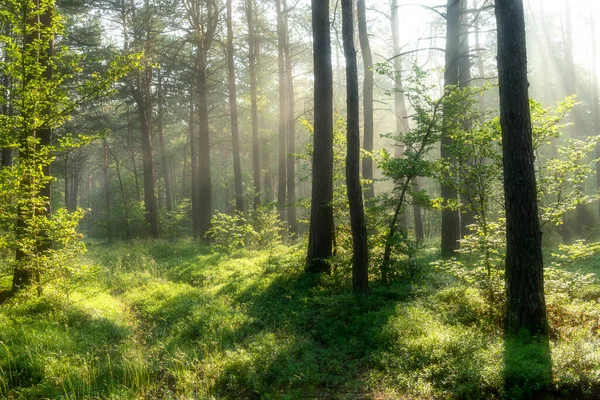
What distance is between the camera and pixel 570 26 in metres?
23.4

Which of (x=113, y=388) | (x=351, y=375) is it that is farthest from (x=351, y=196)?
(x=113, y=388)

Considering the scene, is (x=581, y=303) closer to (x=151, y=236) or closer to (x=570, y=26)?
(x=151, y=236)

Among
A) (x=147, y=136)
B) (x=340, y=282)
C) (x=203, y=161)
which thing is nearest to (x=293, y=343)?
(x=340, y=282)

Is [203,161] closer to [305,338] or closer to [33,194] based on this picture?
[33,194]

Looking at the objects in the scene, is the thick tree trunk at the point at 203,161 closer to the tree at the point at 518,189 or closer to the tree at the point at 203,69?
the tree at the point at 203,69

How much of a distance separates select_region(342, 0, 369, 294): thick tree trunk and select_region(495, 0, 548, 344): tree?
289 centimetres

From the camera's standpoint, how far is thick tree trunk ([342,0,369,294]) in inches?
319

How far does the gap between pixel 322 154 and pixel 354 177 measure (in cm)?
236

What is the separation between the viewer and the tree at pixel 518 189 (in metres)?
5.70

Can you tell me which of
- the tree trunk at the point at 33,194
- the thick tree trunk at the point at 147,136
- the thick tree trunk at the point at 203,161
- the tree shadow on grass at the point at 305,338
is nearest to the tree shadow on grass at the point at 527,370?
the tree shadow on grass at the point at 305,338

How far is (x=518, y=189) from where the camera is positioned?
5781 millimetres

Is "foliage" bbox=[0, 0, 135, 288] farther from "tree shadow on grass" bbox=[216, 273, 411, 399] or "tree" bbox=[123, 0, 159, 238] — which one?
"tree" bbox=[123, 0, 159, 238]

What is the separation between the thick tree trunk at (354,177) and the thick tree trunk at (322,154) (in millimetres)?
1694

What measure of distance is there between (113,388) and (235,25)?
755 inches
